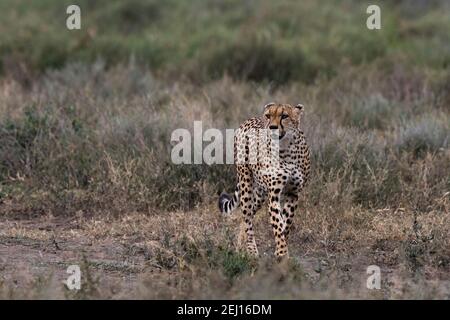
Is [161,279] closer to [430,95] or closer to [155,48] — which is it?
[430,95]

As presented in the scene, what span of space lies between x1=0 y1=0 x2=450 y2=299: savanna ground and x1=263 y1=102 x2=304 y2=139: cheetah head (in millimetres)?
804

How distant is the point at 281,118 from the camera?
283 inches

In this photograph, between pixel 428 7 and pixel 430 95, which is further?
pixel 428 7

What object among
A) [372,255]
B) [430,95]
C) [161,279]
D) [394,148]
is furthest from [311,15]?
[161,279]

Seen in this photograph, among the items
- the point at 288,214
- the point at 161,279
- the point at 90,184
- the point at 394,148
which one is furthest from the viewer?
the point at 394,148

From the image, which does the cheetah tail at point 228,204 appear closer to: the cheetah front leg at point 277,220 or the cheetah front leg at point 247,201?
the cheetah front leg at point 247,201

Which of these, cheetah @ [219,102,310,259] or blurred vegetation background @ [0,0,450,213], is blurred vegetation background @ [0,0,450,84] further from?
cheetah @ [219,102,310,259]

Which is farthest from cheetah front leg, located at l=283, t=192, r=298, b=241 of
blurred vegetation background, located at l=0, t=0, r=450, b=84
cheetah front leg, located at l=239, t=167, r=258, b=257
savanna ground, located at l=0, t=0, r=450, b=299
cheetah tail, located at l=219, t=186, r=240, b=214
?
blurred vegetation background, located at l=0, t=0, r=450, b=84

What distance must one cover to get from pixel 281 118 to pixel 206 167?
2.19 metres

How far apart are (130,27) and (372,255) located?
1254 cm

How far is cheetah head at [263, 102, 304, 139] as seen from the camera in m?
7.18

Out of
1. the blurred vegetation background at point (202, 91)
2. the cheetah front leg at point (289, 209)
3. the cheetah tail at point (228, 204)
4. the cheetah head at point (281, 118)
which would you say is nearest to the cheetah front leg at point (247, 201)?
the cheetah tail at point (228, 204)

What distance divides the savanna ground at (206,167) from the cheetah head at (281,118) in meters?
0.80
